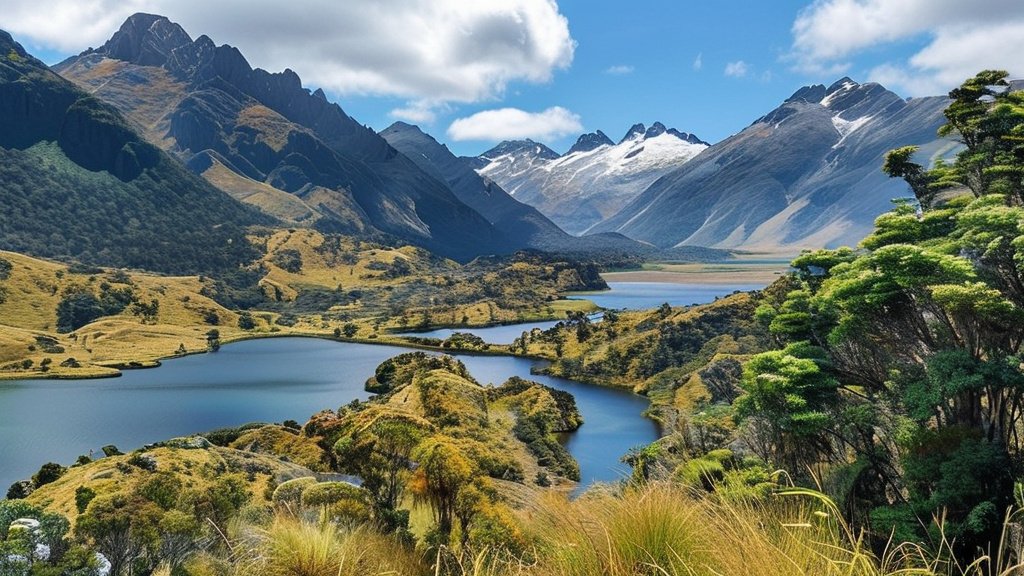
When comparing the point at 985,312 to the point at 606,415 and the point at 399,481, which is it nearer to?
the point at 399,481

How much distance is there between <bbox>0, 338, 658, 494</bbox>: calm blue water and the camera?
228ft

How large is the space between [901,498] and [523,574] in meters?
18.1

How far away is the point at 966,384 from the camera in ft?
50.3

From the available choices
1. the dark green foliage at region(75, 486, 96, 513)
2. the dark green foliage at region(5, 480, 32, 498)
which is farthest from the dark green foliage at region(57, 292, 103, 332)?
the dark green foliage at region(75, 486, 96, 513)

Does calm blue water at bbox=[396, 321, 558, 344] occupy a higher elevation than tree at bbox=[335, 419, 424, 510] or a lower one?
lower

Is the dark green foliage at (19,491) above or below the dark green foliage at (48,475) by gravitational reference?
below

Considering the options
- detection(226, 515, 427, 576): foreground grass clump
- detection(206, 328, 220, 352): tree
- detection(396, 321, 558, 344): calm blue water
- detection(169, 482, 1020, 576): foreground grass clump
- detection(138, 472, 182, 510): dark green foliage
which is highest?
detection(169, 482, 1020, 576): foreground grass clump

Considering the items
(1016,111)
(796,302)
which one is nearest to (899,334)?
(796,302)

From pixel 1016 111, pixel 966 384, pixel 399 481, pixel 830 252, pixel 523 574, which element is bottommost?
pixel 399 481

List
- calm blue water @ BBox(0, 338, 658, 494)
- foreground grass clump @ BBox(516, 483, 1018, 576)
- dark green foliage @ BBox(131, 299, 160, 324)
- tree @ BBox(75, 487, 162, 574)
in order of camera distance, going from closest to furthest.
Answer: foreground grass clump @ BBox(516, 483, 1018, 576), tree @ BBox(75, 487, 162, 574), calm blue water @ BBox(0, 338, 658, 494), dark green foliage @ BBox(131, 299, 160, 324)

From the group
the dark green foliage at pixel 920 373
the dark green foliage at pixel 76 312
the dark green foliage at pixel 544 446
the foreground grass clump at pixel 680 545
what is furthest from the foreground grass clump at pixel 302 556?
the dark green foliage at pixel 76 312

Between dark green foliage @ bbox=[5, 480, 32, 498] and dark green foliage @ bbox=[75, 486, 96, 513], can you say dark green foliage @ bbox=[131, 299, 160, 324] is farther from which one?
dark green foliage @ bbox=[75, 486, 96, 513]

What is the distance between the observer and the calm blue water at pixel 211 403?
69500 mm

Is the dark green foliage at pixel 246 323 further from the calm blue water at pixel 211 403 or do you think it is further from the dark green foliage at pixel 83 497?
the dark green foliage at pixel 83 497
